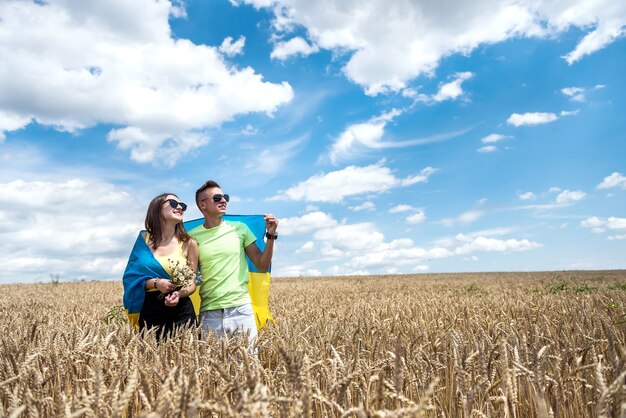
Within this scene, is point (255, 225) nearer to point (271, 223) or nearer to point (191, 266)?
point (271, 223)

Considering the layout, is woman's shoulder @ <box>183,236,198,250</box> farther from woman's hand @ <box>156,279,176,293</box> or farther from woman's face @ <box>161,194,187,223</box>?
woman's hand @ <box>156,279,176,293</box>

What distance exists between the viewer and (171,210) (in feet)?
16.3

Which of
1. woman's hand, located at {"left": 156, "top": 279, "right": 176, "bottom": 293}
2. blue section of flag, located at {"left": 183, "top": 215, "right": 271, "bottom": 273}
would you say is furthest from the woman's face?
blue section of flag, located at {"left": 183, "top": 215, "right": 271, "bottom": 273}

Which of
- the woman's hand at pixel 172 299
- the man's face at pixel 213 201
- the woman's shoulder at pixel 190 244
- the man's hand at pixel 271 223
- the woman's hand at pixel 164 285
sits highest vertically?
the man's face at pixel 213 201

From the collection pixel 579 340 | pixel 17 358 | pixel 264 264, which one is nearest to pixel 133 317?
pixel 264 264

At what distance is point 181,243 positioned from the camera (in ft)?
Result: 16.9

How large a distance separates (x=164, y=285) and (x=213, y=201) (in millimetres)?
1079

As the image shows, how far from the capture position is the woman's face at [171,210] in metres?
4.97

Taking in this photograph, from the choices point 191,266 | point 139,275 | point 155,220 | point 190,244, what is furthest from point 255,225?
point 139,275

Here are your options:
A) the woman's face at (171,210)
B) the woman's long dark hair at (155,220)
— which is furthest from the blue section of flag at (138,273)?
the woman's face at (171,210)

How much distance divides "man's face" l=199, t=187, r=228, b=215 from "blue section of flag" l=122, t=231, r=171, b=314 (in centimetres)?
78

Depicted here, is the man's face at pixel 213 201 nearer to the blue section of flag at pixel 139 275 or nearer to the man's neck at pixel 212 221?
the man's neck at pixel 212 221

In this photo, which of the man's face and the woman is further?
the man's face

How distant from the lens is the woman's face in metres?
4.97
